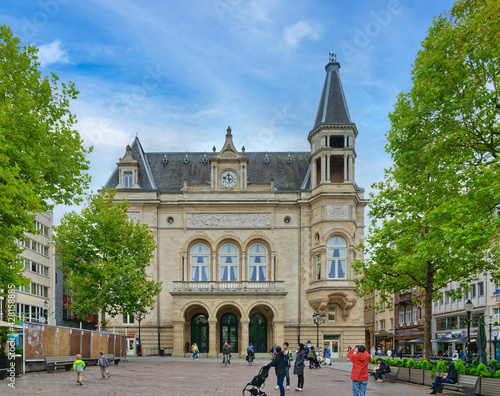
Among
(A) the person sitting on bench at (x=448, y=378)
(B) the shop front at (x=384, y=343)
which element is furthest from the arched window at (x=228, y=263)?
(B) the shop front at (x=384, y=343)

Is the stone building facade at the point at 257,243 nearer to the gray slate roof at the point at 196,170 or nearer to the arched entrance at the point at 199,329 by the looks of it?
the arched entrance at the point at 199,329

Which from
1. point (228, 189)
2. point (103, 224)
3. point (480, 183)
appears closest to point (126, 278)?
point (103, 224)

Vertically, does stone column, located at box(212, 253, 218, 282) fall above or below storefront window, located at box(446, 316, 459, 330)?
above

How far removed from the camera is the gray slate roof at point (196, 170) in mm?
58562

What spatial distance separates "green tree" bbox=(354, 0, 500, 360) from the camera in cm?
1816

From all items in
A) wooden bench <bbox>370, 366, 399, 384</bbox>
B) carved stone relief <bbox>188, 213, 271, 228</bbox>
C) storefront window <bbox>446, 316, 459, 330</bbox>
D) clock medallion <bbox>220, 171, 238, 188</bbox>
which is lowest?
storefront window <bbox>446, 316, 459, 330</bbox>

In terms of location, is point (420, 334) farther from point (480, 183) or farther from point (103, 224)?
point (480, 183)

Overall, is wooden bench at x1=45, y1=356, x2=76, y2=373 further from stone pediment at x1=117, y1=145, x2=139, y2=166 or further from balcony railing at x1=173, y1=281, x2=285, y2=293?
stone pediment at x1=117, y1=145, x2=139, y2=166

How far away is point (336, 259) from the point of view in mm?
52875

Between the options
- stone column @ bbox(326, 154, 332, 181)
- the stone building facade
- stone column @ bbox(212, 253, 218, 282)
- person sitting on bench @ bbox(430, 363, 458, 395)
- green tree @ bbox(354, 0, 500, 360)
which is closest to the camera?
green tree @ bbox(354, 0, 500, 360)

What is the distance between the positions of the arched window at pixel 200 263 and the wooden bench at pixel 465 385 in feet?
118

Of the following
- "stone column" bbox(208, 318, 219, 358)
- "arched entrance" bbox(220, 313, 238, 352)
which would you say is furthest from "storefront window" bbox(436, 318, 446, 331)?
"stone column" bbox(208, 318, 219, 358)

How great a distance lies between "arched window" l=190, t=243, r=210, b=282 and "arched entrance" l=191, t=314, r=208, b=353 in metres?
3.72

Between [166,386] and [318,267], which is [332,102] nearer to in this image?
[318,267]
